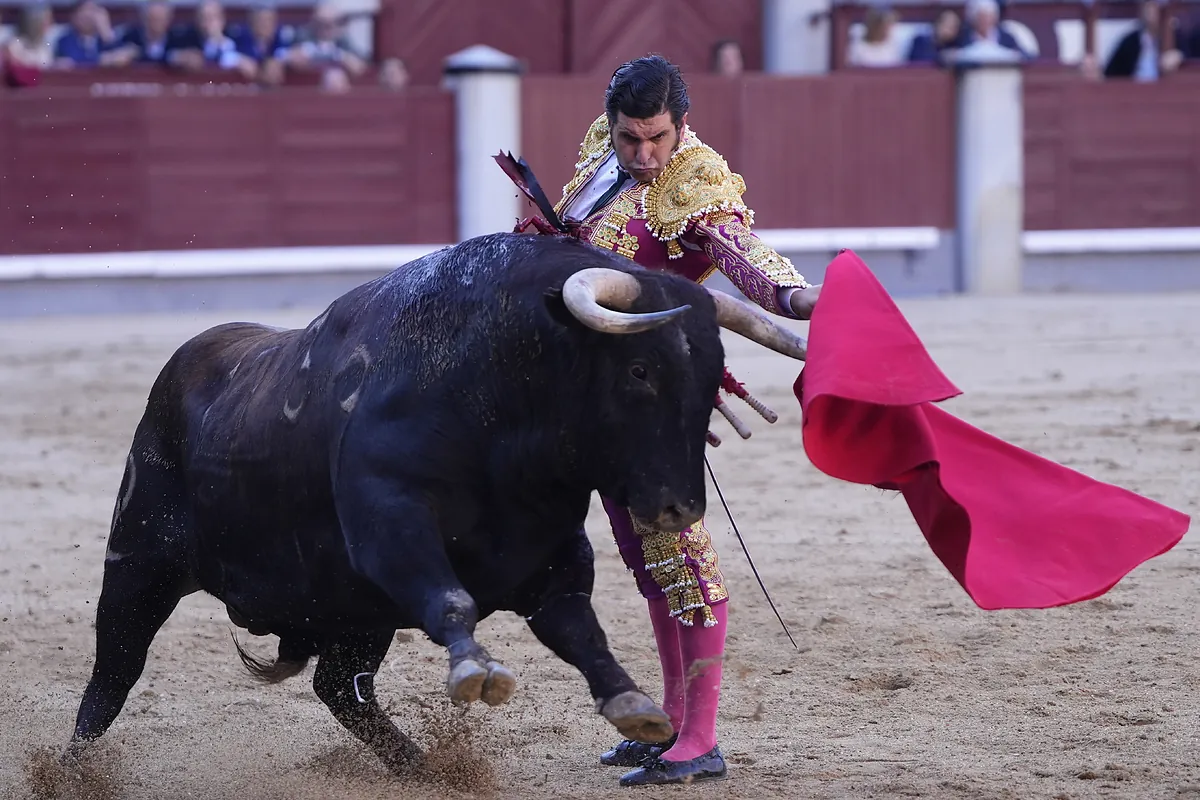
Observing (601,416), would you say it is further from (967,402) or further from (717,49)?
(717,49)

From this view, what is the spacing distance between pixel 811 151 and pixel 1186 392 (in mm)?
4566

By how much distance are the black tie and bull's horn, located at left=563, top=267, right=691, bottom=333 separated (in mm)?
399

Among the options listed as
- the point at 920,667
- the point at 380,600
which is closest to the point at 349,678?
the point at 380,600

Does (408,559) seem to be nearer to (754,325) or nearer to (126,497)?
(754,325)

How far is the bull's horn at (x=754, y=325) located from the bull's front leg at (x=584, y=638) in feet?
1.35

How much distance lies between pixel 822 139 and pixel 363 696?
854cm

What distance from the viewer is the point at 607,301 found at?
2.53 metres

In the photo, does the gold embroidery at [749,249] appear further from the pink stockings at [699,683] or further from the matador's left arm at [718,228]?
the pink stockings at [699,683]

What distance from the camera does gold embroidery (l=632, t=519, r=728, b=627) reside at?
2967 mm

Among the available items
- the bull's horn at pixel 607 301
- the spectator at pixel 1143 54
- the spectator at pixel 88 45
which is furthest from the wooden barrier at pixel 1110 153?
the bull's horn at pixel 607 301

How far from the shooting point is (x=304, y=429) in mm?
2783

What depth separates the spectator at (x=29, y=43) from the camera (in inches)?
391

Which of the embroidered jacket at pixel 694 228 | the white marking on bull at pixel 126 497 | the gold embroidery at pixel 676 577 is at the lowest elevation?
the gold embroidery at pixel 676 577

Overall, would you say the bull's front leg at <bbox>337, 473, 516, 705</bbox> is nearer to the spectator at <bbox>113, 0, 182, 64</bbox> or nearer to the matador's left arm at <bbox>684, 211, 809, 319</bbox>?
the matador's left arm at <bbox>684, 211, 809, 319</bbox>
